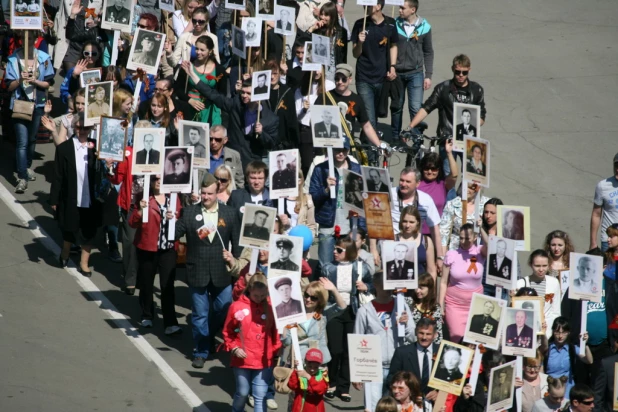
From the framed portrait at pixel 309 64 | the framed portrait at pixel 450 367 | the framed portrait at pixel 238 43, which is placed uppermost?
the framed portrait at pixel 238 43

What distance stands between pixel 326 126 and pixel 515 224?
243 cm

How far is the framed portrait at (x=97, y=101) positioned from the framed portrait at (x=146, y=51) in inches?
28.0

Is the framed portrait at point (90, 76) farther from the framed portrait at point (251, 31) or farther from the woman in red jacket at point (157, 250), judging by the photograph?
the woman in red jacket at point (157, 250)

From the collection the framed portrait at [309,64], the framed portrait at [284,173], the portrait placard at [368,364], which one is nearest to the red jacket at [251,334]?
the portrait placard at [368,364]

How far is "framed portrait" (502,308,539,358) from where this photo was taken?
1015 centimetres

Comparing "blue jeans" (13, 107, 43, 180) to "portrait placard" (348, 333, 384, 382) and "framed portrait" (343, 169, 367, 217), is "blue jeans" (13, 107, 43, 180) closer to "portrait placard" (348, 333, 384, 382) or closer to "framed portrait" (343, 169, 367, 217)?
"framed portrait" (343, 169, 367, 217)

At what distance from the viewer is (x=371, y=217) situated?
11.0 meters

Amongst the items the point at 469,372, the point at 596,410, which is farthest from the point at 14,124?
the point at 596,410

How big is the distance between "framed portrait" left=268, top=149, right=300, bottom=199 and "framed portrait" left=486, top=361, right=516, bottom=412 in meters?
2.83

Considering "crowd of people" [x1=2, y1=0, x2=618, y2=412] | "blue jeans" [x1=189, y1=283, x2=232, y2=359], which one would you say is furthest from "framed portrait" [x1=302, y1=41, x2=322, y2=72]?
"blue jeans" [x1=189, y1=283, x2=232, y2=359]

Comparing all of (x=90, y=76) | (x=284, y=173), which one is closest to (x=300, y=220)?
(x=284, y=173)

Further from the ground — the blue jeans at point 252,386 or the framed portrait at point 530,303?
the framed portrait at point 530,303

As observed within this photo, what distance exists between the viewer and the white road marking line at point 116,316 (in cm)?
1116

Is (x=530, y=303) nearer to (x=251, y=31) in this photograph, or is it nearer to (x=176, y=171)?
(x=176, y=171)
